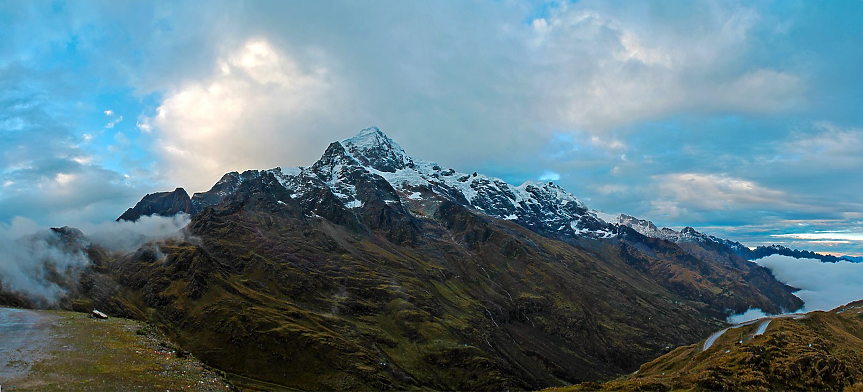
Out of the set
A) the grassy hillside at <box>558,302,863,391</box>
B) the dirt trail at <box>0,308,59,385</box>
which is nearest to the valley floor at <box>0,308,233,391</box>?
the dirt trail at <box>0,308,59,385</box>

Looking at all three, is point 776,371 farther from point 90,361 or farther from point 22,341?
point 22,341

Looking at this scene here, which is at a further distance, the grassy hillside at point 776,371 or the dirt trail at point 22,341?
the grassy hillside at point 776,371

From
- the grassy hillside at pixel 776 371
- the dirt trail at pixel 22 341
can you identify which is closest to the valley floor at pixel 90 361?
the dirt trail at pixel 22 341

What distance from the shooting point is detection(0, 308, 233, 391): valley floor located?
1859 inches

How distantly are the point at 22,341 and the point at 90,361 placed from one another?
18.7 m

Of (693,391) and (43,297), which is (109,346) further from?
(43,297)

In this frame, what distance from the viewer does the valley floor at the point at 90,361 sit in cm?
4722

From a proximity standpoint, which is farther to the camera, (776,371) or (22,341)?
(776,371)

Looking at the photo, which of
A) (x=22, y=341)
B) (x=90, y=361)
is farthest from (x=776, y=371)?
(x=22, y=341)

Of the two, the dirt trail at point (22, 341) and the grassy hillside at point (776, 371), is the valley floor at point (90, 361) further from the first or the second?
the grassy hillside at point (776, 371)

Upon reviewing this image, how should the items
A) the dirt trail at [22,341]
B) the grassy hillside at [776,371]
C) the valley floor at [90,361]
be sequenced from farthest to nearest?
the grassy hillside at [776,371] → the dirt trail at [22,341] → the valley floor at [90,361]

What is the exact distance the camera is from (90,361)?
5519cm

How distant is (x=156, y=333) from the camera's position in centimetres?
8781

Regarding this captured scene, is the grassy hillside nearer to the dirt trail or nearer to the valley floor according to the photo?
the valley floor
